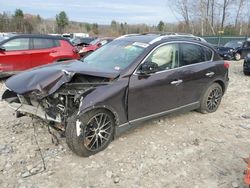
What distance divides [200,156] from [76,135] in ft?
6.07

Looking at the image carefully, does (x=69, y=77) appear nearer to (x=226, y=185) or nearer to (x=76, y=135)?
(x=76, y=135)

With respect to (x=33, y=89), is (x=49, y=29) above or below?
above

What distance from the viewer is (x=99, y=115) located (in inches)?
157

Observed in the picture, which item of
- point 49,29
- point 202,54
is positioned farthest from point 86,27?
point 202,54

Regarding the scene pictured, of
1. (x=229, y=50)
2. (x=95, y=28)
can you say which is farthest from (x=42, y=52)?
(x=95, y=28)

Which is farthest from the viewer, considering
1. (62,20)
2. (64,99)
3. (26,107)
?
(62,20)

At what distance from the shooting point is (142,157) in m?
4.07

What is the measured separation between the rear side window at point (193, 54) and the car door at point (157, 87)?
0.20 meters

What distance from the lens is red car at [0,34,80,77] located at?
891cm

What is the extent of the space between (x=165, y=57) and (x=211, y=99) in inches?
69.3

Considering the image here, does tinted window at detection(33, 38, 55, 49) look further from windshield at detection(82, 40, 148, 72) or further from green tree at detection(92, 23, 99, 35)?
green tree at detection(92, 23, 99, 35)

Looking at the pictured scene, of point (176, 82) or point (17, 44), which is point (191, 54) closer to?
point (176, 82)

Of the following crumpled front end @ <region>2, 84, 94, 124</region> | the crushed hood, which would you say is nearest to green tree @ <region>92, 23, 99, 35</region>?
the crushed hood

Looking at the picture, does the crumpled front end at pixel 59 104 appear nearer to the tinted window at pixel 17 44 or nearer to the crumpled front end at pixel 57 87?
the crumpled front end at pixel 57 87
